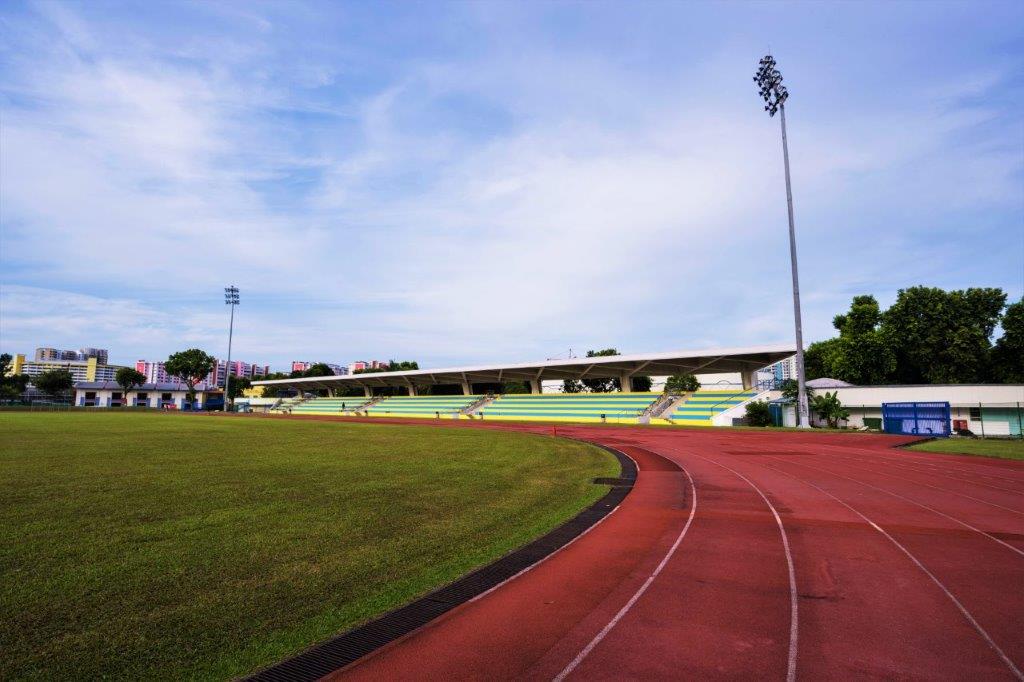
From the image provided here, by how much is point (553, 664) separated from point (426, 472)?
1039 centimetres

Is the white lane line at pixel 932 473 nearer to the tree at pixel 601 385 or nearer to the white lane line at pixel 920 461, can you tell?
the white lane line at pixel 920 461

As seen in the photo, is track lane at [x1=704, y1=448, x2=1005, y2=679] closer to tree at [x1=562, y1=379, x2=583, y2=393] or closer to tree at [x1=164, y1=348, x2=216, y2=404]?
tree at [x1=562, y1=379, x2=583, y2=393]

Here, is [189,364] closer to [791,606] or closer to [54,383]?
[54,383]

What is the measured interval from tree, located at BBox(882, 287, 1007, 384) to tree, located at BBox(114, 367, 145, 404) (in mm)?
132430

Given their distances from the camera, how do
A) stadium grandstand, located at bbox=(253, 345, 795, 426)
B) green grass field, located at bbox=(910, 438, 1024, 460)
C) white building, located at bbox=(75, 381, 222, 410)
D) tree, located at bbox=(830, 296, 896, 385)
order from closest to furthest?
green grass field, located at bbox=(910, 438, 1024, 460) → stadium grandstand, located at bbox=(253, 345, 795, 426) → tree, located at bbox=(830, 296, 896, 385) → white building, located at bbox=(75, 381, 222, 410)

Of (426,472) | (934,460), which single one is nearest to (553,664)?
(426,472)

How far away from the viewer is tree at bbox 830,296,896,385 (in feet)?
178

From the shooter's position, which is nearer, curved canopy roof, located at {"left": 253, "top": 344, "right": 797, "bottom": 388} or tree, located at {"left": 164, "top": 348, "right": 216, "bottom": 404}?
curved canopy roof, located at {"left": 253, "top": 344, "right": 797, "bottom": 388}

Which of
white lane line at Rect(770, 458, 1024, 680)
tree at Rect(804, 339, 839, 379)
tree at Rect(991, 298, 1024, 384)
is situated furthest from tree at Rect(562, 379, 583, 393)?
white lane line at Rect(770, 458, 1024, 680)

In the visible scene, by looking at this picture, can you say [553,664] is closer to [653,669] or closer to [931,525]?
[653,669]

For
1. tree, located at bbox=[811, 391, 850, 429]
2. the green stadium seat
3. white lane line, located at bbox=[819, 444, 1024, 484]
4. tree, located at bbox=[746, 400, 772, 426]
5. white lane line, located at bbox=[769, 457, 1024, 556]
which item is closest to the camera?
white lane line, located at bbox=[769, 457, 1024, 556]

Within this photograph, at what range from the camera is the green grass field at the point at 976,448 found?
21.0m

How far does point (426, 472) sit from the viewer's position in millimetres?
14508

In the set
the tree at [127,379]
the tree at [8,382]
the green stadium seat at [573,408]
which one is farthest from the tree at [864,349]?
the tree at [8,382]
